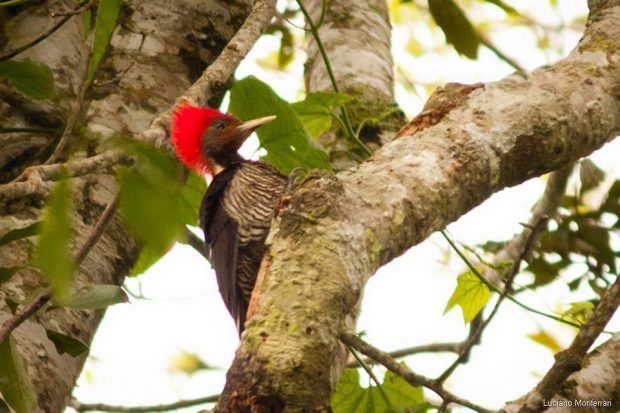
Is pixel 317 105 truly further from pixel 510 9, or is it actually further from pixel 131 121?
pixel 510 9

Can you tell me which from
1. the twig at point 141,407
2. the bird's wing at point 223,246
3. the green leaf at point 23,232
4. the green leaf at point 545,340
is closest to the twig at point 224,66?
the green leaf at point 23,232

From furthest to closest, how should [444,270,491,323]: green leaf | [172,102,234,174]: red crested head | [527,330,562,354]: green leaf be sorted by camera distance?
[527,330,562,354]: green leaf
[172,102,234,174]: red crested head
[444,270,491,323]: green leaf

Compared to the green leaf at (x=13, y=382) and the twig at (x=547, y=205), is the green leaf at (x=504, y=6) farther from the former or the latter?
the green leaf at (x=13, y=382)

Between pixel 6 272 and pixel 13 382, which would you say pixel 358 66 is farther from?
pixel 13 382

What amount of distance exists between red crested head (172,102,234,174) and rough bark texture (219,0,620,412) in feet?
5.56

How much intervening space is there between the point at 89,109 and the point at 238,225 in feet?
2.34

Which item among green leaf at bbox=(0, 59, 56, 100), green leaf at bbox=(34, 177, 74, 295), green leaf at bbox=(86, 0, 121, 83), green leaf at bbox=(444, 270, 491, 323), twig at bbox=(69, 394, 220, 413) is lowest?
green leaf at bbox=(34, 177, 74, 295)

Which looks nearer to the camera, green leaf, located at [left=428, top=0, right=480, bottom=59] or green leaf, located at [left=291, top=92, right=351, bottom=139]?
green leaf, located at [left=291, top=92, right=351, bottom=139]

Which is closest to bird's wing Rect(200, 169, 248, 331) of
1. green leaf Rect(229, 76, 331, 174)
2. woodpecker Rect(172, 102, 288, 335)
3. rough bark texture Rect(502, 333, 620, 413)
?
woodpecker Rect(172, 102, 288, 335)

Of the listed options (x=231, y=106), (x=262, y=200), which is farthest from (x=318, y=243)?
(x=262, y=200)

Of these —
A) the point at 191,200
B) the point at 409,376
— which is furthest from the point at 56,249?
the point at 191,200

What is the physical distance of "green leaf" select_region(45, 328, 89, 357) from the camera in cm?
228

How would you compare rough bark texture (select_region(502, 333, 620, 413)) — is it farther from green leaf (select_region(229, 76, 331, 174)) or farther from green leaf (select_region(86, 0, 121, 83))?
green leaf (select_region(86, 0, 121, 83))

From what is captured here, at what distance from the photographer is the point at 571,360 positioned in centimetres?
162
